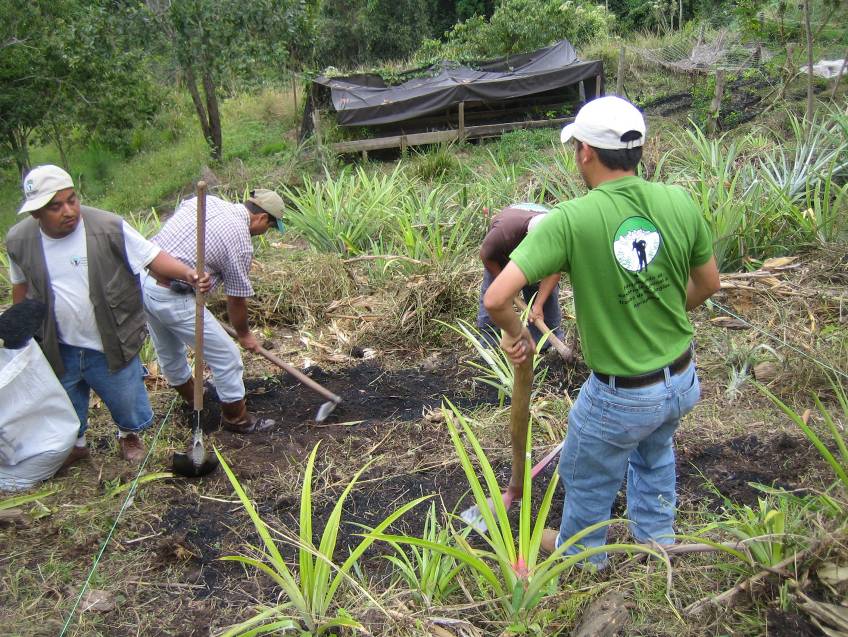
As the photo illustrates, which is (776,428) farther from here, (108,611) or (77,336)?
(77,336)

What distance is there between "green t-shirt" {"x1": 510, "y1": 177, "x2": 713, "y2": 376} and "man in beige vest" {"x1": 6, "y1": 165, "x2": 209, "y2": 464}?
2048 millimetres

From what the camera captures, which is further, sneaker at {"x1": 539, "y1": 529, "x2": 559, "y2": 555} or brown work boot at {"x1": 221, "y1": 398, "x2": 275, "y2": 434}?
brown work boot at {"x1": 221, "y1": 398, "x2": 275, "y2": 434}

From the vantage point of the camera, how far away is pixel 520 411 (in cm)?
250

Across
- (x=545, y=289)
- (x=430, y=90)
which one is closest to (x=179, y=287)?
(x=545, y=289)

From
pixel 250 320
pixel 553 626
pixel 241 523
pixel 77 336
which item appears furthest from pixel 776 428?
pixel 250 320

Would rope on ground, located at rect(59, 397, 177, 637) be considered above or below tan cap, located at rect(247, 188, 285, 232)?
below

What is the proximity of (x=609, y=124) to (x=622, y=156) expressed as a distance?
0.11 metres

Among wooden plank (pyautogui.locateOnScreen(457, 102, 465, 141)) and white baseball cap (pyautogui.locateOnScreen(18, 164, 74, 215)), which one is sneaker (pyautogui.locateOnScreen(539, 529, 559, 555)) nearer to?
white baseball cap (pyautogui.locateOnScreen(18, 164, 74, 215))

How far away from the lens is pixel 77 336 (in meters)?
3.39

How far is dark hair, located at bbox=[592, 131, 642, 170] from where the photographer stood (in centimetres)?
207

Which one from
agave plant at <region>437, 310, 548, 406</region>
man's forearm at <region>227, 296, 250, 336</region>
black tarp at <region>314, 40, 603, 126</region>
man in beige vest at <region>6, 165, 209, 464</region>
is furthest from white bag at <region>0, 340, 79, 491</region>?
black tarp at <region>314, 40, 603, 126</region>

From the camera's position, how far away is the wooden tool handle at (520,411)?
7.91 ft

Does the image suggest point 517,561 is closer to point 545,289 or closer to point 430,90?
point 545,289

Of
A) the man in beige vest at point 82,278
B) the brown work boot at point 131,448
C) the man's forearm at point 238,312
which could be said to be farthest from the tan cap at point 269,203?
the brown work boot at point 131,448
